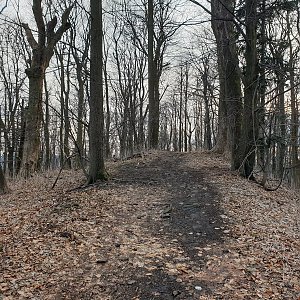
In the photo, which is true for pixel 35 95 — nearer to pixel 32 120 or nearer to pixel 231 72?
pixel 32 120

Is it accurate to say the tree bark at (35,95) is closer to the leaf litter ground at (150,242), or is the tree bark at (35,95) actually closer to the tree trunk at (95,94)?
the leaf litter ground at (150,242)

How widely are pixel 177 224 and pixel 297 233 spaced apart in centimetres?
212

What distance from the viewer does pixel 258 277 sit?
4.38 meters

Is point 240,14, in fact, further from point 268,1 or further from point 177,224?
point 177,224

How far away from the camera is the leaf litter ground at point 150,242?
420cm

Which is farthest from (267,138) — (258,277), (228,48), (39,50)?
(39,50)

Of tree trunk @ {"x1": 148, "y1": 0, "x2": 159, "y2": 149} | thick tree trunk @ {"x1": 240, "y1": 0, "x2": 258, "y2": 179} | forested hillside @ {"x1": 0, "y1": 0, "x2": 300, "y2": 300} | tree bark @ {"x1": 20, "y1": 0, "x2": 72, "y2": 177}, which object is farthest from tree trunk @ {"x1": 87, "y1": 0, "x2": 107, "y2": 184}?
tree trunk @ {"x1": 148, "y1": 0, "x2": 159, "y2": 149}

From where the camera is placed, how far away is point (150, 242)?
5.54 metres

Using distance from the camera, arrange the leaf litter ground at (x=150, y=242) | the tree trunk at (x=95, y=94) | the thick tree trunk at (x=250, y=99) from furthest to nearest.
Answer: the thick tree trunk at (x=250, y=99) < the tree trunk at (x=95, y=94) < the leaf litter ground at (x=150, y=242)

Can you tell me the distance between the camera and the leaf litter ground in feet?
13.8

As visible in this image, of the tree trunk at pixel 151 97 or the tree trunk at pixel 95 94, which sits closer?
the tree trunk at pixel 95 94

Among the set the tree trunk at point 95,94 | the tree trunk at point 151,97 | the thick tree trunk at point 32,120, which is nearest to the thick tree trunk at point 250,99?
the tree trunk at point 95,94

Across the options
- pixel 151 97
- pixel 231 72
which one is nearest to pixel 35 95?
pixel 151 97

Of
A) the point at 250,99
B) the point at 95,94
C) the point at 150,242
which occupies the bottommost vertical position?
the point at 150,242
